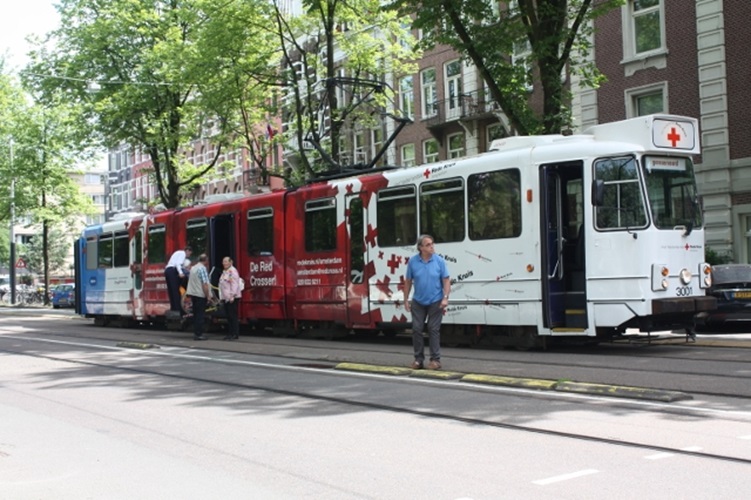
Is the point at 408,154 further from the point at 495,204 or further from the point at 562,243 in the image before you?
the point at 562,243

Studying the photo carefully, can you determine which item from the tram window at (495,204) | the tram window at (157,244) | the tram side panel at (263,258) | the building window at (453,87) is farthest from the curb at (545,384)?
the building window at (453,87)

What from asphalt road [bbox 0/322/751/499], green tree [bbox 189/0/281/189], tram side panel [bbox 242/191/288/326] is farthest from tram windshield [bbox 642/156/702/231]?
green tree [bbox 189/0/281/189]

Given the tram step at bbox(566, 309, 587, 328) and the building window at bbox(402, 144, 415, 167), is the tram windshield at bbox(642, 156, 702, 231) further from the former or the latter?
the building window at bbox(402, 144, 415, 167)

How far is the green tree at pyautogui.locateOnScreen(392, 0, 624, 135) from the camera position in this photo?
20375mm

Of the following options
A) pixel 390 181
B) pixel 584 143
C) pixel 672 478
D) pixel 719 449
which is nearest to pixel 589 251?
pixel 584 143

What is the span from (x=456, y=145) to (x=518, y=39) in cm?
1682

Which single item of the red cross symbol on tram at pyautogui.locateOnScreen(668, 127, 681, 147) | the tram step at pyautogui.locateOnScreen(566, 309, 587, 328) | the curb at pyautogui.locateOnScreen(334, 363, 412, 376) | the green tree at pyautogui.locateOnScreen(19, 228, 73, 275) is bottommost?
the curb at pyautogui.locateOnScreen(334, 363, 412, 376)

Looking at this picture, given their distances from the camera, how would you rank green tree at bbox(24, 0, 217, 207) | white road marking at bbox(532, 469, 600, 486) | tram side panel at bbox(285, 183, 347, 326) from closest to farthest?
white road marking at bbox(532, 469, 600, 486), tram side panel at bbox(285, 183, 347, 326), green tree at bbox(24, 0, 217, 207)

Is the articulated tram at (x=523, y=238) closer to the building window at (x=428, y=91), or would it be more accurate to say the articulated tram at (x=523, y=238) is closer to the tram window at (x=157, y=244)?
the tram window at (x=157, y=244)

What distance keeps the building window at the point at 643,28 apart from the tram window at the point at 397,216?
1541 cm

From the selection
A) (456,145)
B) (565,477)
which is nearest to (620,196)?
(565,477)

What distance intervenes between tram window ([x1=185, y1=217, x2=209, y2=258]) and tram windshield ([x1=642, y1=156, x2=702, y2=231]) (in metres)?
11.4

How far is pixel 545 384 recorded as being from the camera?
9656mm

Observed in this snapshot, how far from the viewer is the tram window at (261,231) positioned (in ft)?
64.0
